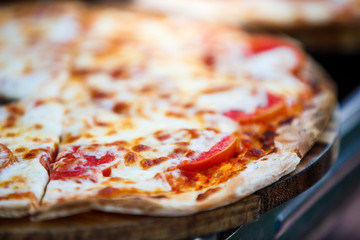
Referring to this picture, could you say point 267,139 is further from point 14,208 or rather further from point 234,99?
point 14,208

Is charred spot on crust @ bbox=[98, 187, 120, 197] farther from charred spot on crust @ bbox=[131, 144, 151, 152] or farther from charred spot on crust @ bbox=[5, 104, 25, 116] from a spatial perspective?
charred spot on crust @ bbox=[5, 104, 25, 116]

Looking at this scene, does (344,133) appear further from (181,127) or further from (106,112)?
(106,112)

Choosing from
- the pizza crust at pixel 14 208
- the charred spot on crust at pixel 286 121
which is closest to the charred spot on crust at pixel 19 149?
the pizza crust at pixel 14 208

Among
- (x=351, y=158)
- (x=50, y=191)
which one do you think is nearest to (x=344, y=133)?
(x=351, y=158)

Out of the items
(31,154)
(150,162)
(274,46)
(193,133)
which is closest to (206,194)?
(150,162)

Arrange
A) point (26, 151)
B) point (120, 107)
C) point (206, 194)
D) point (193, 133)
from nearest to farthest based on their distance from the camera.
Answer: point (206, 194) → point (26, 151) → point (193, 133) → point (120, 107)

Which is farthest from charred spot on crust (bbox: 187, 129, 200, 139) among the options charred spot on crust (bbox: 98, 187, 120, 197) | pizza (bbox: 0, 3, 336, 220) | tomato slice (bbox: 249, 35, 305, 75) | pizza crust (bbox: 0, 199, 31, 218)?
tomato slice (bbox: 249, 35, 305, 75)
